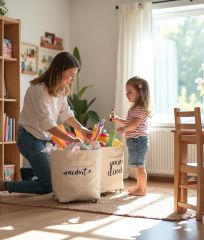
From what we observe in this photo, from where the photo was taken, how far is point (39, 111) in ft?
10.8

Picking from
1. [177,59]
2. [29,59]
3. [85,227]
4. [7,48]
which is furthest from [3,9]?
[85,227]

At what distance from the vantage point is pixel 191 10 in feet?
16.7

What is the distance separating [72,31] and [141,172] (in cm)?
253

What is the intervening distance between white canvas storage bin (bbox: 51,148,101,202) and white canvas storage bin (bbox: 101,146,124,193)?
12.7 inches

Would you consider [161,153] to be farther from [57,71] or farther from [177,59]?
[57,71]

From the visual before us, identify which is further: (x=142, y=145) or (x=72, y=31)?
(x=72, y=31)

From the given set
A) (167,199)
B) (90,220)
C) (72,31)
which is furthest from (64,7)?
(90,220)

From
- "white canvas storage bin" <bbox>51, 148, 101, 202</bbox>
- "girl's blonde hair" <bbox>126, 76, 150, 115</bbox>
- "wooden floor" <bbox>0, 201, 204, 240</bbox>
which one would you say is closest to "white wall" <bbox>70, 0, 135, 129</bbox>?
"girl's blonde hair" <bbox>126, 76, 150, 115</bbox>

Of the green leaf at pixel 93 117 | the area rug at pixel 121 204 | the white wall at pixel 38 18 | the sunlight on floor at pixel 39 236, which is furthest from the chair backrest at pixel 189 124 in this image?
the white wall at pixel 38 18

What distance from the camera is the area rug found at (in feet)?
9.75

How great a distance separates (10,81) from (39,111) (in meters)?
1.36

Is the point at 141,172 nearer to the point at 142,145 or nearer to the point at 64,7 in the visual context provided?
the point at 142,145

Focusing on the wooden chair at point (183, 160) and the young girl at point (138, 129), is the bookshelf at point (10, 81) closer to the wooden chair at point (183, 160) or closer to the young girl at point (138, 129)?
the young girl at point (138, 129)

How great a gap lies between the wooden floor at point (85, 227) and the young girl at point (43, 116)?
0.49 meters
